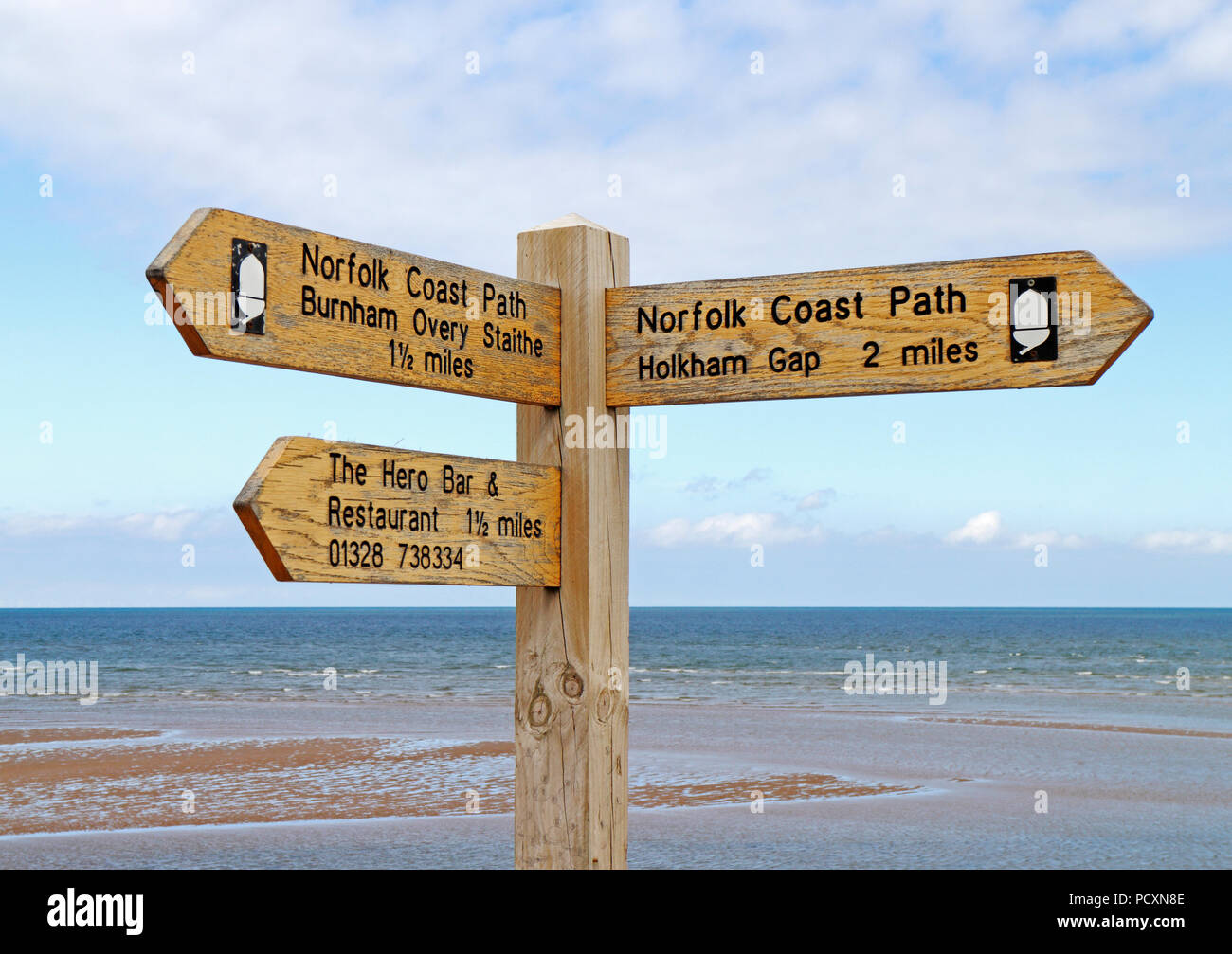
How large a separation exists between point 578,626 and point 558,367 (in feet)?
2.41

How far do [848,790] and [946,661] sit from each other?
38.4 meters

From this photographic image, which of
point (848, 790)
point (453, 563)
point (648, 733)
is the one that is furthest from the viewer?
point (648, 733)

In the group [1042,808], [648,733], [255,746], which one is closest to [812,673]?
[648,733]

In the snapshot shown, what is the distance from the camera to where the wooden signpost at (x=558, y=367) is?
286cm

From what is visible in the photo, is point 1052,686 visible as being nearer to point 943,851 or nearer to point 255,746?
point 255,746

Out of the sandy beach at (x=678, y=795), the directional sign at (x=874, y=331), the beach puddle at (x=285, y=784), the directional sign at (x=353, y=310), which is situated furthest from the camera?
the beach puddle at (x=285, y=784)

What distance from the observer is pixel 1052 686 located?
1248 inches

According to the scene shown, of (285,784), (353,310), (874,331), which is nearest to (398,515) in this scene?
(353,310)

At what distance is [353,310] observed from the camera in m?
3.04

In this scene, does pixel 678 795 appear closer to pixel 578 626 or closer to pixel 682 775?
pixel 682 775

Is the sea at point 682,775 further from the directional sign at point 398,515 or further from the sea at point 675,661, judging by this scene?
the directional sign at point 398,515

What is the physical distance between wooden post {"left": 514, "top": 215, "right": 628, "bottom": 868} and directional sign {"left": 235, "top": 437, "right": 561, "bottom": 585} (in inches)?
3.5

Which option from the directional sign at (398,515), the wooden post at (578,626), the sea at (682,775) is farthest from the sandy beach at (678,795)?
the directional sign at (398,515)

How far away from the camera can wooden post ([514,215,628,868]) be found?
338cm
